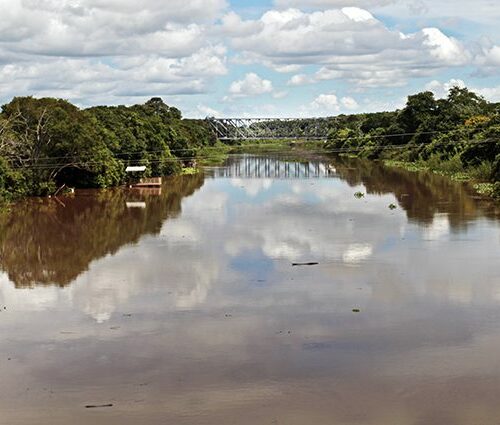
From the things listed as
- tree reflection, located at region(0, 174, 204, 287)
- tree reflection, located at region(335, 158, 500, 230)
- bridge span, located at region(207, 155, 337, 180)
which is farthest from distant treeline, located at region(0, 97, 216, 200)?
tree reflection, located at region(335, 158, 500, 230)

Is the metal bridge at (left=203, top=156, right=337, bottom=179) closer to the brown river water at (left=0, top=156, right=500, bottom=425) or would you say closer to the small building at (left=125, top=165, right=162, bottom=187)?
the small building at (left=125, top=165, right=162, bottom=187)

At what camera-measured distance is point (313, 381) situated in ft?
44.5

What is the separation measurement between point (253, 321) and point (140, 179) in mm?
42526

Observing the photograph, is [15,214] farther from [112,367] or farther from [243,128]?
[243,128]

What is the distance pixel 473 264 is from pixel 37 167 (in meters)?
31.3

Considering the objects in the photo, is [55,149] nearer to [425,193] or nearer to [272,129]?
[425,193]

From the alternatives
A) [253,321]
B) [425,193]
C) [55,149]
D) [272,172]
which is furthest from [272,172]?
[253,321]

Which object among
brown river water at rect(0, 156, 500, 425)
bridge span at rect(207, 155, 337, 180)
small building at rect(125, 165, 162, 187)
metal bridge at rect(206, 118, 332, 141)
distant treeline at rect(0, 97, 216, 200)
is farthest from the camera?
metal bridge at rect(206, 118, 332, 141)

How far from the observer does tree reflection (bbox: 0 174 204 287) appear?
79.8 ft

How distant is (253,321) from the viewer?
17.4 metres

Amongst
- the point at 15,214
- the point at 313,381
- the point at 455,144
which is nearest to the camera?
the point at 313,381

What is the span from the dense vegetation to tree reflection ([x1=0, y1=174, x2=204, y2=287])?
19.4 m

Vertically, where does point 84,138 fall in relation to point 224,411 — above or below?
above

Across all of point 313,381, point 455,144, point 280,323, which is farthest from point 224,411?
point 455,144
